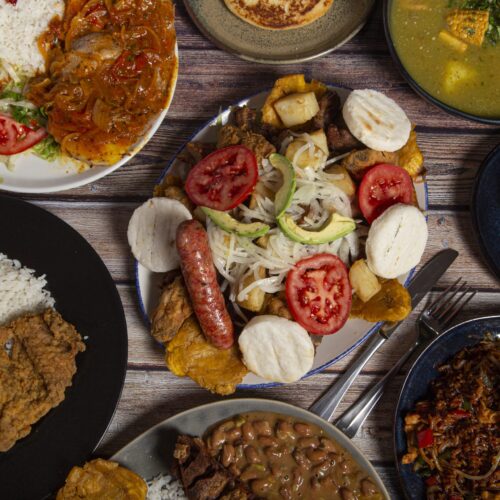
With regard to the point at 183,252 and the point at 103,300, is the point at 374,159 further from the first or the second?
the point at 103,300

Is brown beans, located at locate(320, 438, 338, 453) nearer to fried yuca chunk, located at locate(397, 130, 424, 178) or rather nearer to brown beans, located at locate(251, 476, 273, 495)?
brown beans, located at locate(251, 476, 273, 495)

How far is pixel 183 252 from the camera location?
289 cm

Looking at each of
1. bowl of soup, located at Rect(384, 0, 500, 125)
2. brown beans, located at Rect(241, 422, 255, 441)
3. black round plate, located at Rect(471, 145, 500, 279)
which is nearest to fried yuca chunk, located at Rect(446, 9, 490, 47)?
bowl of soup, located at Rect(384, 0, 500, 125)

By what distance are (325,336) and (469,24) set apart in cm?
178

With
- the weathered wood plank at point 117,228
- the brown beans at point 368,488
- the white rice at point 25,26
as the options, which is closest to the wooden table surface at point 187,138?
the weathered wood plank at point 117,228

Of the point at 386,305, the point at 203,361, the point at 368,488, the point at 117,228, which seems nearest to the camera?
the point at 386,305

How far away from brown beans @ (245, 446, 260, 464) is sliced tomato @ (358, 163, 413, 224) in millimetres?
1347

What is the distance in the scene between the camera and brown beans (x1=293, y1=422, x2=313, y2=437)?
3.36 meters

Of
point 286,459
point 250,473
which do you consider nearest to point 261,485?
point 250,473

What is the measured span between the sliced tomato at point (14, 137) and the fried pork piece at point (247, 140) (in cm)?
105

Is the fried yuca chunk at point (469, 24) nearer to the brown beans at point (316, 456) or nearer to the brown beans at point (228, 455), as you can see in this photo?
the brown beans at point (316, 456)

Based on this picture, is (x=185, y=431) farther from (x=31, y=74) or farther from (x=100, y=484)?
(x=31, y=74)

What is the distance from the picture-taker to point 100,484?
3.32 meters

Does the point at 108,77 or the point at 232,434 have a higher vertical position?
the point at 108,77
